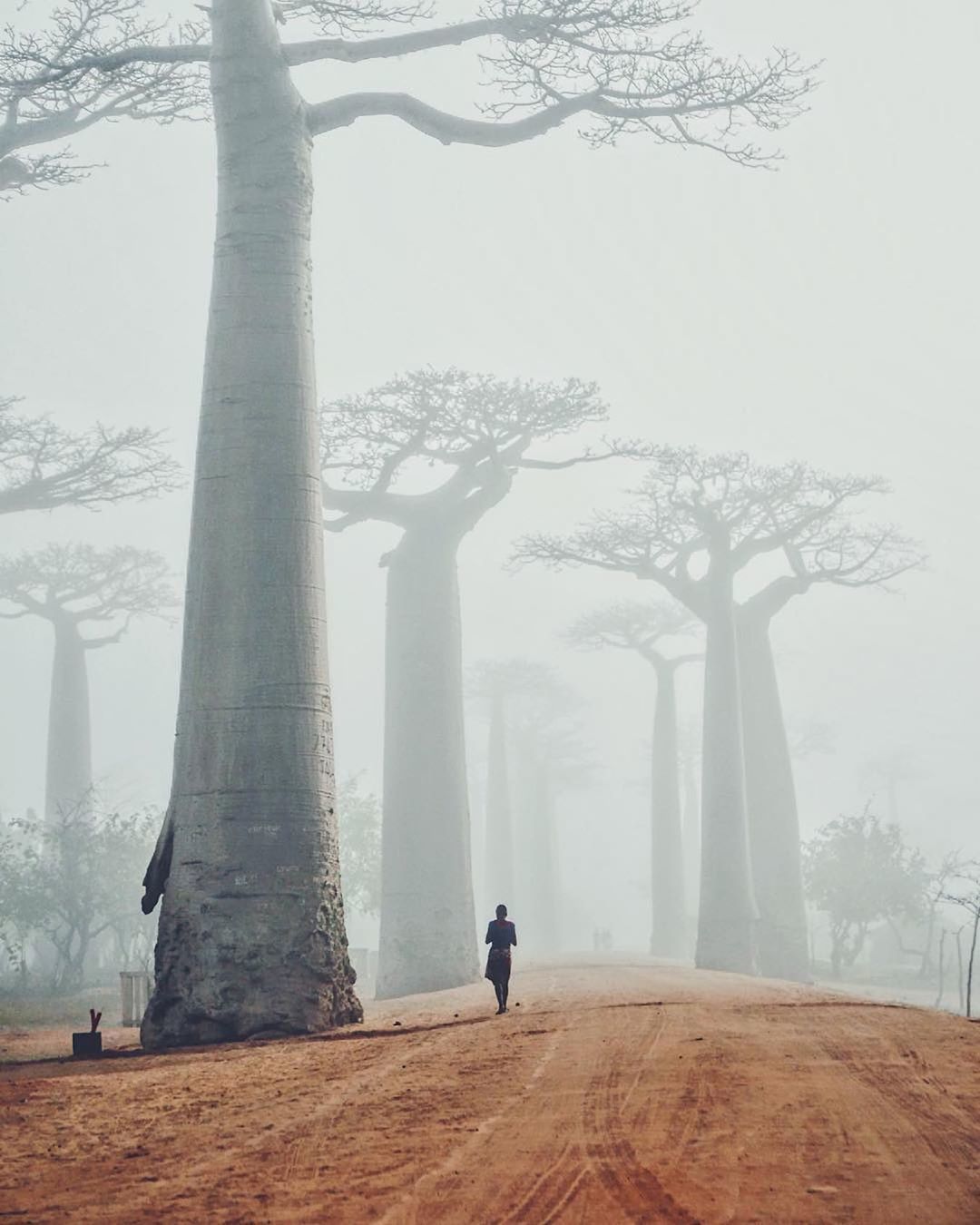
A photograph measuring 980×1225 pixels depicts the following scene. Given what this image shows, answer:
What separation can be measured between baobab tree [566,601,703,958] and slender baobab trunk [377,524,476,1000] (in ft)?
43.9

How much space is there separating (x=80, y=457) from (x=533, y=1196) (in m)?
16.8

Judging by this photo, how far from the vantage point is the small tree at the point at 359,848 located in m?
29.2

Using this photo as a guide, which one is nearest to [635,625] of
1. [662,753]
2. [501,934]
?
[662,753]

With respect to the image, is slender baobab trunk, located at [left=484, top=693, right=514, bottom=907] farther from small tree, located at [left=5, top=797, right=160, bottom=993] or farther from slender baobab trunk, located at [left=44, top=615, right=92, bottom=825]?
small tree, located at [left=5, top=797, right=160, bottom=993]

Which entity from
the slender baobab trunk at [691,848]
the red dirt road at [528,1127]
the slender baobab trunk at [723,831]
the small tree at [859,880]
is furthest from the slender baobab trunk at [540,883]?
the red dirt road at [528,1127]

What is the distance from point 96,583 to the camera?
27594mm

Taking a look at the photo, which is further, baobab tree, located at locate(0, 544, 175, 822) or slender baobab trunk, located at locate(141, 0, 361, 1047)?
A: baobab tree, located at locate(0, 544, 175, 822)

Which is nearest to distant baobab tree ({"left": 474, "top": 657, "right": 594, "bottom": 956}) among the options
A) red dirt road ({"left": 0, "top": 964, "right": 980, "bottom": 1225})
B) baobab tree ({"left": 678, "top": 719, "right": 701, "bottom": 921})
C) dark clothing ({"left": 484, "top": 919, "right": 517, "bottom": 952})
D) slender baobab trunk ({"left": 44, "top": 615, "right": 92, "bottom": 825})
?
baobab tree ({"left": 678, "top": 719, "right": 701, "bottom": 921})

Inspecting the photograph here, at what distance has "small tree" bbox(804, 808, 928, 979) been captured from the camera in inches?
1093

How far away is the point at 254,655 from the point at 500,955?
2481 mm

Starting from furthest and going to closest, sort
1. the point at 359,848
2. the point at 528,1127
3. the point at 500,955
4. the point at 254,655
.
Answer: the point at 359,848 < the point at 500,955 < the point at 254,655 < the point at 528,1127

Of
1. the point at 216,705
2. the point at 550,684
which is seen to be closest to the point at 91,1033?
the point at 216,705

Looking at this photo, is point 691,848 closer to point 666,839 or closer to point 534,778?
point 534,778

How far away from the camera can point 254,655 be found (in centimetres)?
875
